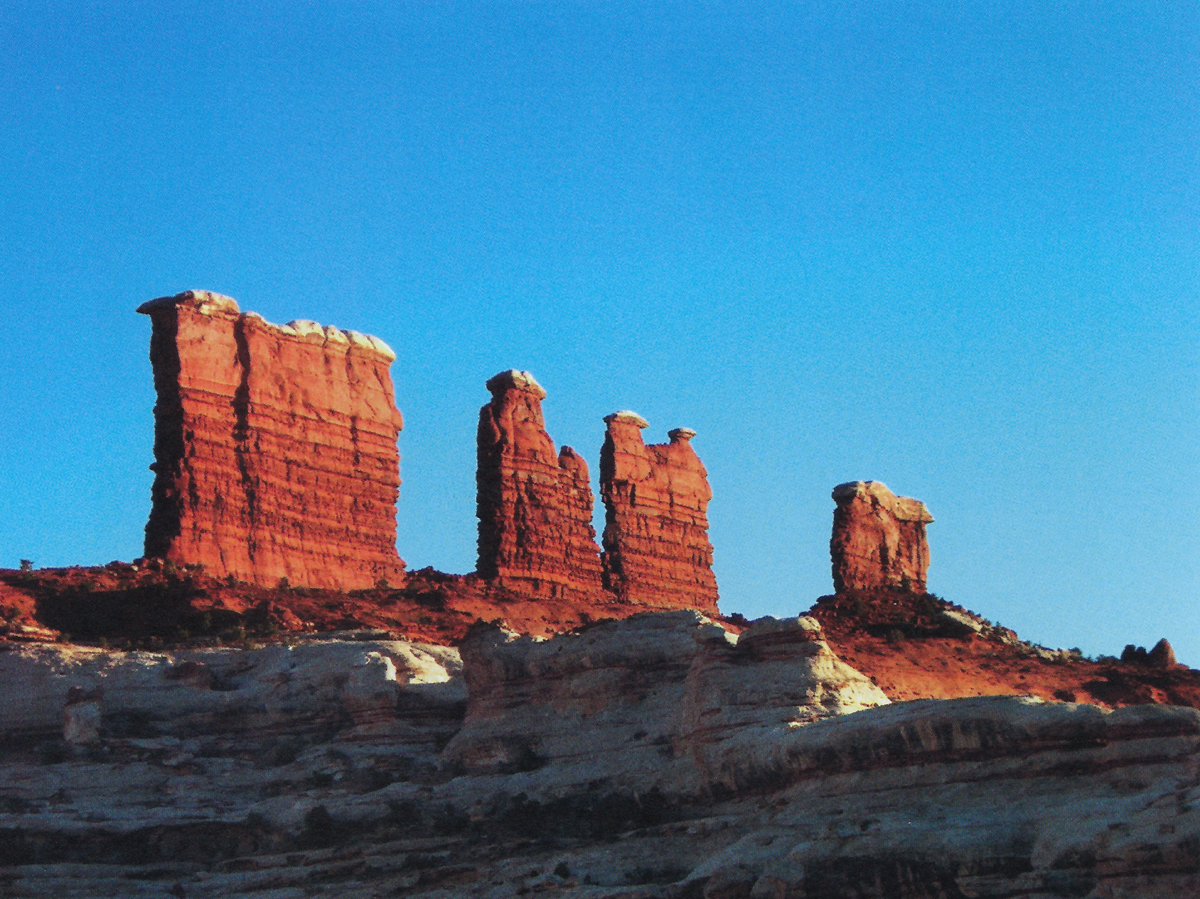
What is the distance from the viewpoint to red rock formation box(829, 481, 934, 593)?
217 ft

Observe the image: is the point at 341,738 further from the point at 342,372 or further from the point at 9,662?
the point at 342,372

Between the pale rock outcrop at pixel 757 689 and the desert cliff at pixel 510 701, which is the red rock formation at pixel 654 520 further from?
the pale rock outcrop at pixel 757 689

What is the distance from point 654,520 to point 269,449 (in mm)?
17086

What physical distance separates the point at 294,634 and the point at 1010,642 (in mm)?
23470

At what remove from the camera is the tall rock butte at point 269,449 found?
5238 centimetres

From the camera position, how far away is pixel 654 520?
66562 millimetres

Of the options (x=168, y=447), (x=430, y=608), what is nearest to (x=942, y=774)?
(x=430, y=608)

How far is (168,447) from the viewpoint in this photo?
52688 millimetres

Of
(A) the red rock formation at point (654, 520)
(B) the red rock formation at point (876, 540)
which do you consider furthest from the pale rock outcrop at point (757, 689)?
(B) the red rock formation at point (876, 540)

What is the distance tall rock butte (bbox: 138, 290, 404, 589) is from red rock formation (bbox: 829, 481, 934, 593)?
1739cm

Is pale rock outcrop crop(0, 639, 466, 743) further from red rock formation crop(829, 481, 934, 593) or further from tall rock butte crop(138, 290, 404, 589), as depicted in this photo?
red rock formation crop(829, 481, 934, 593)

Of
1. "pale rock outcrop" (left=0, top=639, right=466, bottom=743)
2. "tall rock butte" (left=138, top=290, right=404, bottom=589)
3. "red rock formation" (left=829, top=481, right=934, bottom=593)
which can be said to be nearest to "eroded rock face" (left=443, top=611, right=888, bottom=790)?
"pale rock outcrop" (left=0, top=639, right=466, bottom=743)

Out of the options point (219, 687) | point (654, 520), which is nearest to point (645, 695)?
point (219, 687)

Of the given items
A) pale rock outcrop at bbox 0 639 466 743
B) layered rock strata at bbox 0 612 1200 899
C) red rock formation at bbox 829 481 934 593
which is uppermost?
red rock formation at bbox 829 481 934 593
